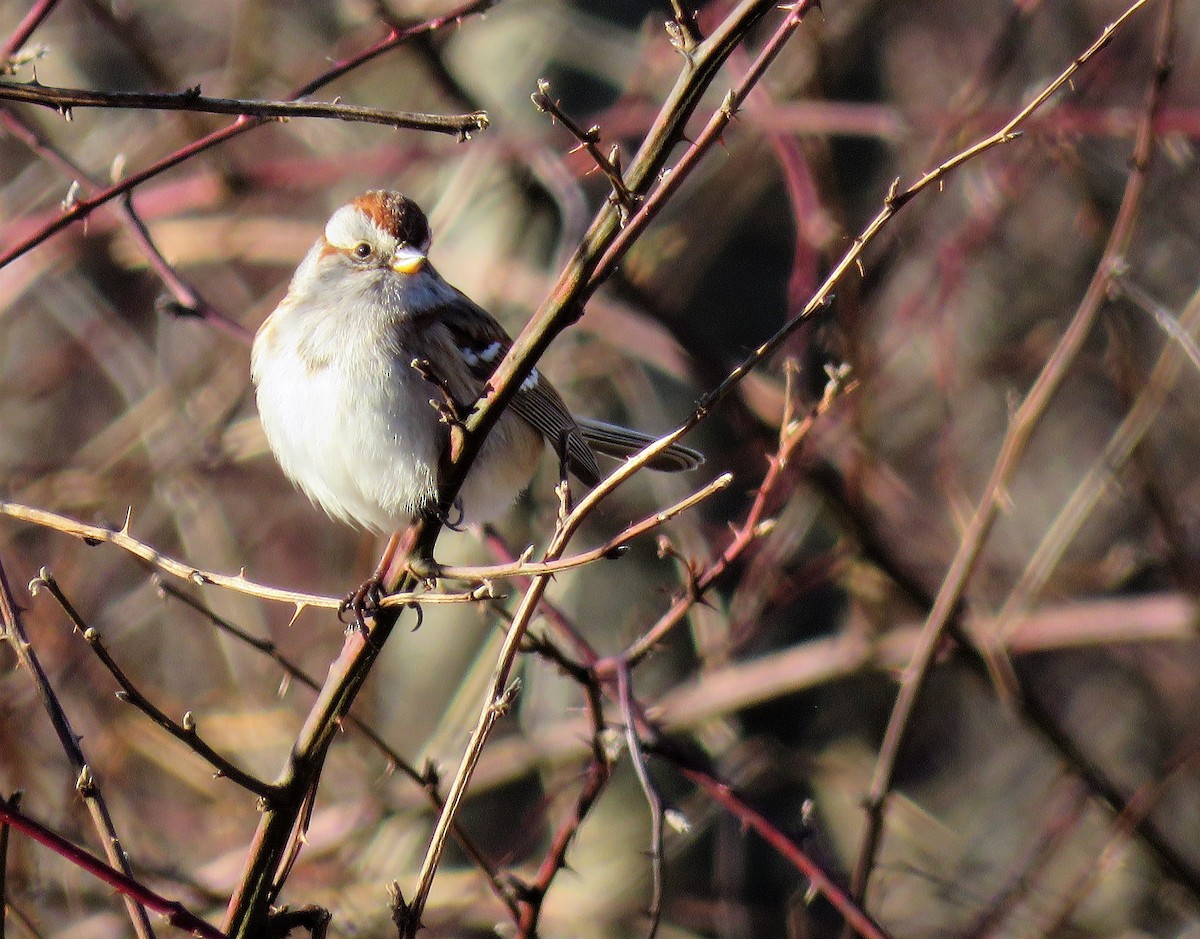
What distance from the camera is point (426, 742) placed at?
530 centimetres

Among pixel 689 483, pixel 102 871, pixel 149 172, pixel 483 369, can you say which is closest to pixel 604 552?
pixel 102 871

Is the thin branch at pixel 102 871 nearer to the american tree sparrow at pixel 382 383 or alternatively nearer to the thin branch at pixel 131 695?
the thin branch at pixel 131 695

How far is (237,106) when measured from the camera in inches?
68.2

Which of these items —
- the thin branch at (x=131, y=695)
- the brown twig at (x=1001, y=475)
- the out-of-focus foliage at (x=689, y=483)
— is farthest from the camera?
the out-of-focus foliage at (x=689, y=483)

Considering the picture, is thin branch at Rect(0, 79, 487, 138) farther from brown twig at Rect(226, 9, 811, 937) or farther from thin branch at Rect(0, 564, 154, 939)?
thin branch at Rect(0, 564, 154, 939)

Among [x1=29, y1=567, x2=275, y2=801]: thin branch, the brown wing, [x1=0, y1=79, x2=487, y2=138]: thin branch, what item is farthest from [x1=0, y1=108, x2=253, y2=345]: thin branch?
[x1=29, y1=567, x2=275, y2=801]: thin branch

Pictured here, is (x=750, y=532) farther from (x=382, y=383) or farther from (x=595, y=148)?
(x=382, y=383)

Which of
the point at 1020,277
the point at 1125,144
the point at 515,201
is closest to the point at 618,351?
the point at 515,201

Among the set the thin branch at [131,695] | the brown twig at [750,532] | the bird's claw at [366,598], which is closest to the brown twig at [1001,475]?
Result: the brown twig at [750,532]

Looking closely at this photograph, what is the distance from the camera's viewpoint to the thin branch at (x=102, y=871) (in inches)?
62.9

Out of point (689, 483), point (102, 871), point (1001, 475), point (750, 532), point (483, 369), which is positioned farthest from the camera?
point (689, 483)

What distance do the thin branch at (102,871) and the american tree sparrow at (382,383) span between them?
4.13 ft

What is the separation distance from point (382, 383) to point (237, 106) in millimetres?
1321

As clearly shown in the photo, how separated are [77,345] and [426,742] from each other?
301 cm
